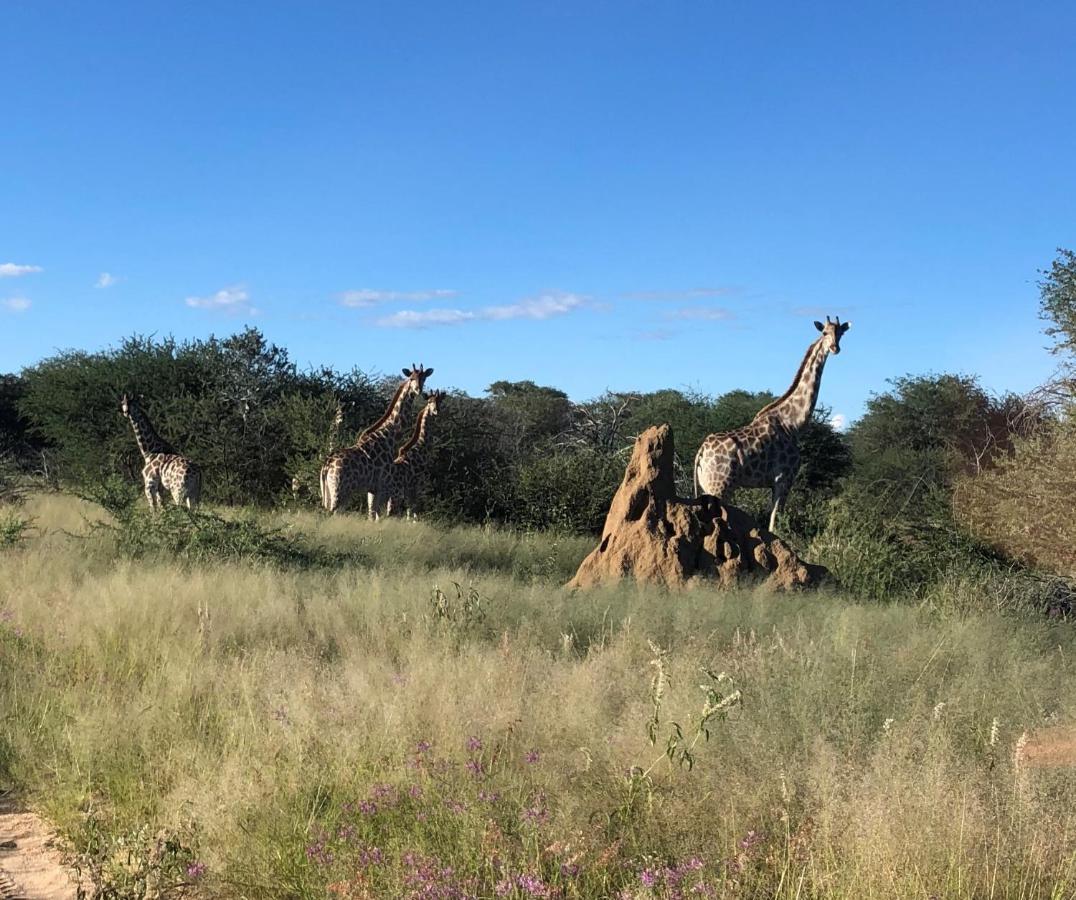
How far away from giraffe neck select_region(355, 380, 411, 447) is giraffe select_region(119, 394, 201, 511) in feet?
8.68

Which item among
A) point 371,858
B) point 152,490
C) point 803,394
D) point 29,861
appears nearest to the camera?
point 371,858

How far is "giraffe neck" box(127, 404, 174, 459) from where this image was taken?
51.4 ft

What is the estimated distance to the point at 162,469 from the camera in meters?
15.2

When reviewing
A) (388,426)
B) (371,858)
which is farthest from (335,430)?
(371,858)

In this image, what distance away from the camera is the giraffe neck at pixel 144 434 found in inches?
616

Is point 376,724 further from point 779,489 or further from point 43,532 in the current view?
point 779,489

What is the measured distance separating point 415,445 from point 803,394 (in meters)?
6.49

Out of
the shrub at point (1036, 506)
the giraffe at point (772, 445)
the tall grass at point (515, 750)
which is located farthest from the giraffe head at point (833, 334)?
the tall grass at point (515, 750)

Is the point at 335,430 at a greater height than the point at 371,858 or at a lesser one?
greater

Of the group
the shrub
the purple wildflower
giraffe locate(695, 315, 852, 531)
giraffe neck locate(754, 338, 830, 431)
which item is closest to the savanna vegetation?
the purple wildflower

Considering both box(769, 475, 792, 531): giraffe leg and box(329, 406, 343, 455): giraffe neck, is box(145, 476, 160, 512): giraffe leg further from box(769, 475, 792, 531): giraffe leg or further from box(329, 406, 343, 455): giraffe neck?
box(769, 475, 792, 531): giraffe leg

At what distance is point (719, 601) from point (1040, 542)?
25.0 ft

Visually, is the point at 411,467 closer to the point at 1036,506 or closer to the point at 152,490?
the point at 152,490

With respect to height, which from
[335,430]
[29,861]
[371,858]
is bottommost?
[29,861]
